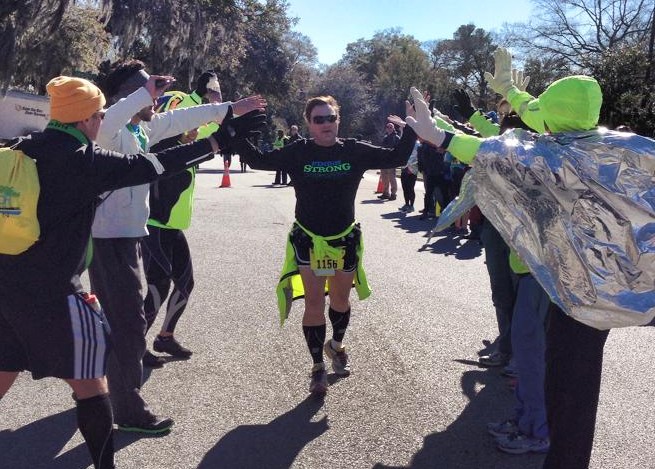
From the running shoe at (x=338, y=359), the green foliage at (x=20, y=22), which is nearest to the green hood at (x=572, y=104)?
the running shoe at (x=338, y=359)

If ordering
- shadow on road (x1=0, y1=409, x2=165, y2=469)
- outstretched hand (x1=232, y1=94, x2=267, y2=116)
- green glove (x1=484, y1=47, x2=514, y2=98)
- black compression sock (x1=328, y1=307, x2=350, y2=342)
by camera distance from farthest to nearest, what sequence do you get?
black compression sock (x1=328, y1=307, x2=350, y2=342), green glove (x1=484, y1=47, x2=514, y2=98), outstretched hand (x1=232, y1=94, x2=267, y2=116), shadow on road (x1=0, y1=409, x2=165, y2=469)

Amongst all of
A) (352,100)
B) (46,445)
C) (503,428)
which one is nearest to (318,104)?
(503,428)

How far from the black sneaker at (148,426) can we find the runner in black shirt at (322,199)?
1035 mm

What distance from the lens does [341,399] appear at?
4344 mm

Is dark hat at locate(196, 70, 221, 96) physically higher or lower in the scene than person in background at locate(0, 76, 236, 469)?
higher

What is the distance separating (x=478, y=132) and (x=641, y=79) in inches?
797

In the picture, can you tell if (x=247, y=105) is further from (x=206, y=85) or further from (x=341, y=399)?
(x=341, y=399)

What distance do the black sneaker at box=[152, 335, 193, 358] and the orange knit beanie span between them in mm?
2659

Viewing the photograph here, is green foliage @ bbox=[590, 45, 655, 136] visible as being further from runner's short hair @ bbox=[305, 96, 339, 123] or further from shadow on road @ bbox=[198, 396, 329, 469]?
shadow on road @ bbox=[198, 396, 329, 469]

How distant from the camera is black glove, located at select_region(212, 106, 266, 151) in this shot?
3326 millimetres

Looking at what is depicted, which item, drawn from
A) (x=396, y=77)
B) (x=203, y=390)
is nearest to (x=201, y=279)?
(x=203, y=390)

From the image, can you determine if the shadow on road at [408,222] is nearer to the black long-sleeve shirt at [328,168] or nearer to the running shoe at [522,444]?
the black long-sleeve shirt at [328,168]

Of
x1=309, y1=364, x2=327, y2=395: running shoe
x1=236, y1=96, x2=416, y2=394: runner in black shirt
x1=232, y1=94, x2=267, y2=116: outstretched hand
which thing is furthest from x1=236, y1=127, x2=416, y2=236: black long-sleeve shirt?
x1=309, y1=364, x2=327, y2=395: running shoe

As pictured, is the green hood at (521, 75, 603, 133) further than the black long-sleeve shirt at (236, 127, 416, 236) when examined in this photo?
No
